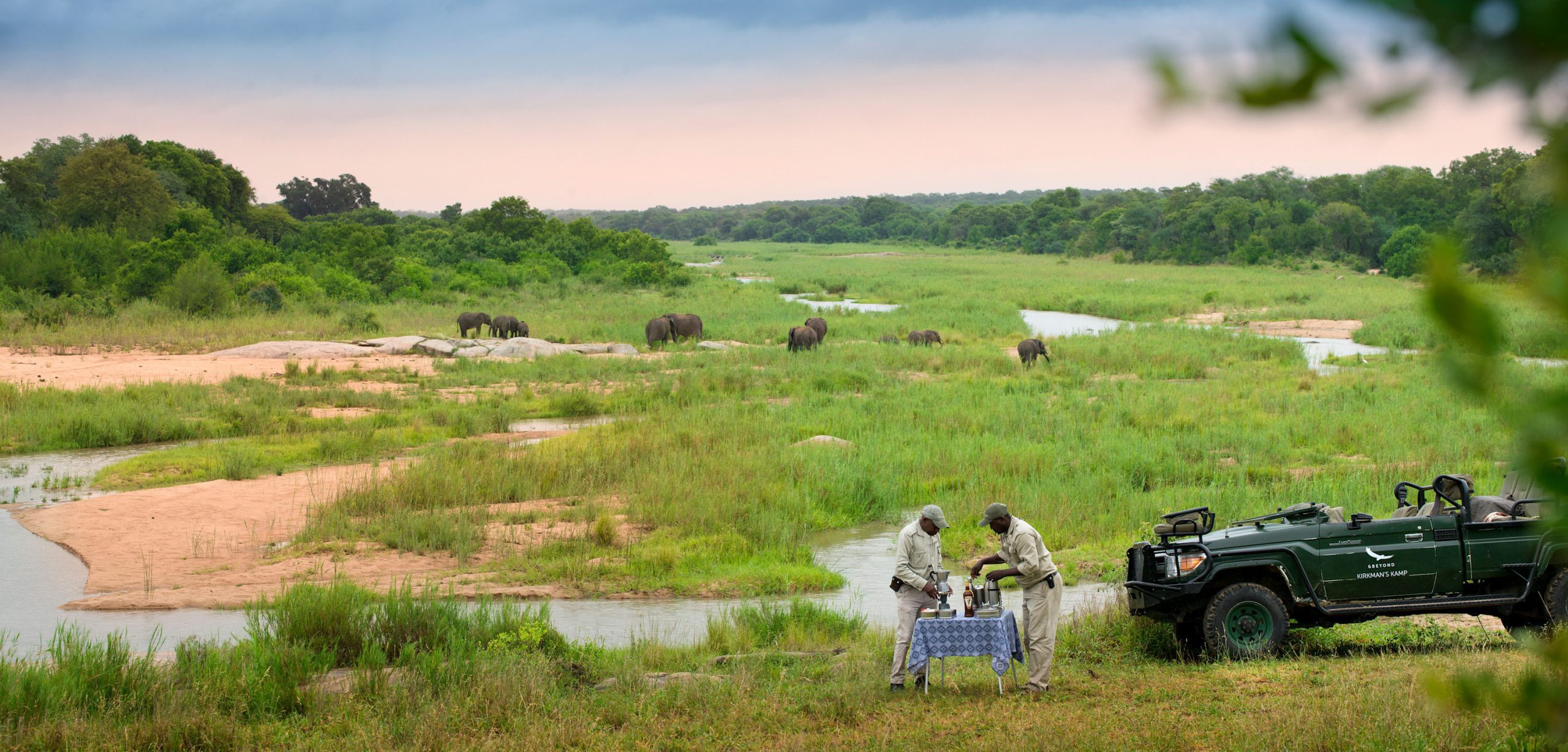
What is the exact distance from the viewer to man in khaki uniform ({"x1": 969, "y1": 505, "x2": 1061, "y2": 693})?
8242 millimetres

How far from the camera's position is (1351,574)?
8.74 metres

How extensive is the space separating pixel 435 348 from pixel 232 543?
20.4m

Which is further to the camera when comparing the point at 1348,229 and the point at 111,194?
the point at 1348,229

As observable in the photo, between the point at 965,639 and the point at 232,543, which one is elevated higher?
the point at 965,639

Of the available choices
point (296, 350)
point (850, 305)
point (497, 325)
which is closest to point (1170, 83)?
point (296, 350)

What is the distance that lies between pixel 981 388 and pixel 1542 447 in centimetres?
2417

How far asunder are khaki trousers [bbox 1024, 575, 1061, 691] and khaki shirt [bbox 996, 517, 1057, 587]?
9 cm

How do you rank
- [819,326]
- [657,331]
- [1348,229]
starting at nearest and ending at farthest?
[657,331] < [819,326] < [1348,229]

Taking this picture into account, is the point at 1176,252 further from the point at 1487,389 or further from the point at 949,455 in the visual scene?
the point at 1487,389

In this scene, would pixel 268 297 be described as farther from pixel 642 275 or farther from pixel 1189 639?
pixel 1189 639

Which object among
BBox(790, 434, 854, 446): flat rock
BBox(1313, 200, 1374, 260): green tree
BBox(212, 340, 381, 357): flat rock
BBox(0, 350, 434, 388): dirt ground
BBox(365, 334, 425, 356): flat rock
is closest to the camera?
BBox(790, 434, 854, 446): flat rock

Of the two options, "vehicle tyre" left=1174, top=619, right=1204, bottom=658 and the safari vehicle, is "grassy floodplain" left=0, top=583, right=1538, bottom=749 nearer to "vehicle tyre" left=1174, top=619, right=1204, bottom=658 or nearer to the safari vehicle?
"vehicle tyre" left=1174, top=619, right=1204, bottom=658

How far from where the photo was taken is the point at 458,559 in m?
13.1

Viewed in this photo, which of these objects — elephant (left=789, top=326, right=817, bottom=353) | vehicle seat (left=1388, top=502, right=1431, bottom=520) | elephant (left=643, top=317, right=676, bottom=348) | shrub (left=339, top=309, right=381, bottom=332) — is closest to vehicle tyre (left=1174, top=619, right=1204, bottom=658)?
vehicle seat (left=1388, top=502, right=1431, bottom=520)
